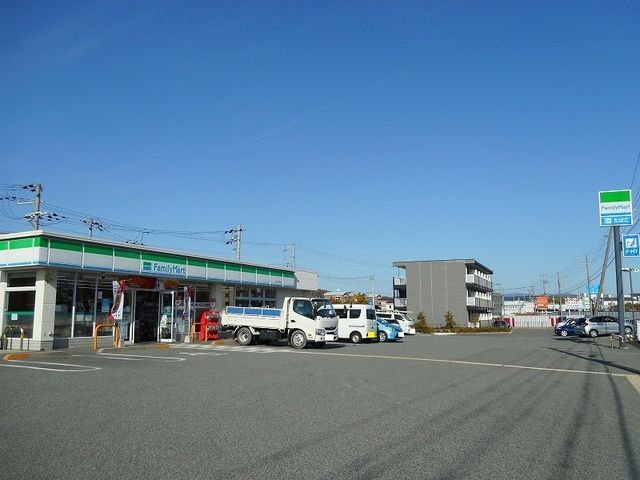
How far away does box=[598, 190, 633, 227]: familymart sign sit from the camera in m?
29.3

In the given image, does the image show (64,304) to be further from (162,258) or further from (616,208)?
(616,208)

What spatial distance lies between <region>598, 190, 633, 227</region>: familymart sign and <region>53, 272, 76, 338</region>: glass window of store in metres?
26.1

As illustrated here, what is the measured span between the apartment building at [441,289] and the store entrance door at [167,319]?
157 ft

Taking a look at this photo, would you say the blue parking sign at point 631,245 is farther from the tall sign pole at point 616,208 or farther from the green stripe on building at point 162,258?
the green stripe on building at point 162,258

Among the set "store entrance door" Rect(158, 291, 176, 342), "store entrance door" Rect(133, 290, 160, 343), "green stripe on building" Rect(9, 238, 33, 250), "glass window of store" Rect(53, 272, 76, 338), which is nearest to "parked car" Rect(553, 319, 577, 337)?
"store entrance door" Rect(158, 291, 176, 342)

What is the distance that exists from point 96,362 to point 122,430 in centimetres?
975

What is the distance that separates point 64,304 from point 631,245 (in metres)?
28.9

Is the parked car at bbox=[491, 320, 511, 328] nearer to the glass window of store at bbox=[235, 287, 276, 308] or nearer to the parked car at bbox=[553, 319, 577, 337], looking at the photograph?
the parked car at bbox=[553, 319, 577, 337]

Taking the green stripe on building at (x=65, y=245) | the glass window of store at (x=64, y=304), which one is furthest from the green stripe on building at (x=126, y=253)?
the glass window of store at (x=64, y=304)

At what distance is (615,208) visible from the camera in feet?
97.1

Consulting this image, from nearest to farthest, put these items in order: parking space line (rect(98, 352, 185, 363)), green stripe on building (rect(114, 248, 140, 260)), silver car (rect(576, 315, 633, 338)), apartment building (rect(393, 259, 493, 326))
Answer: parking space line (rect(98, 352, 185, 363)) → green stripe on building (rect(114, 248, 140, 260)) → silver car (rect(576, 315, 633, 338)) → apartment building (rect(393, 259, 493, 326))

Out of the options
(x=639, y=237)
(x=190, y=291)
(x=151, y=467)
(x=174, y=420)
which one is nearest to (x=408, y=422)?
(x=174, y=420)

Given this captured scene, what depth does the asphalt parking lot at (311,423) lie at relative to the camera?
19.1ft

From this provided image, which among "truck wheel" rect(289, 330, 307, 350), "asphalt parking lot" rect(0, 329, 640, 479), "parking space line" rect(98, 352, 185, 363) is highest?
"truck wheel" rect(289, 330, 307, 350)
